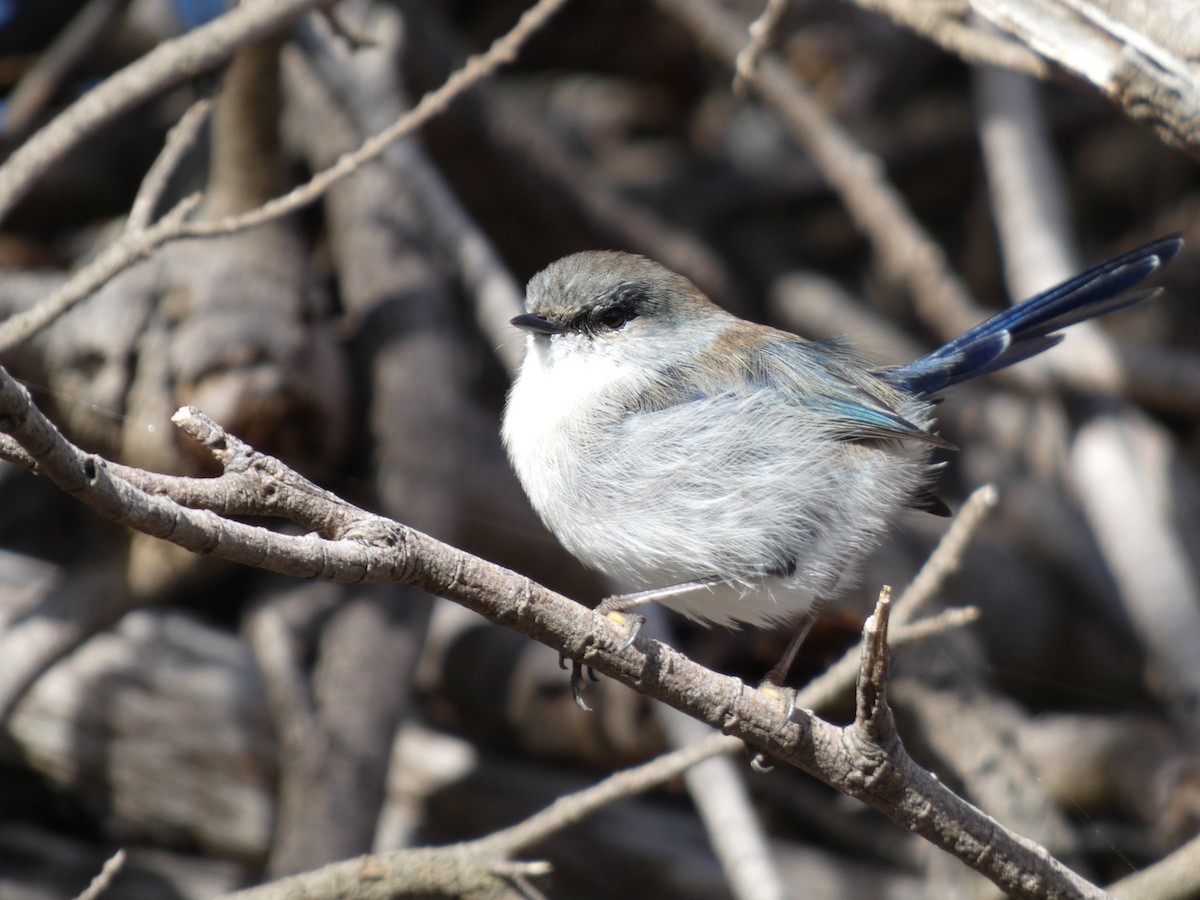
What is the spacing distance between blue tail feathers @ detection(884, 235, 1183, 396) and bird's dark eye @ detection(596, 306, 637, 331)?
64cm

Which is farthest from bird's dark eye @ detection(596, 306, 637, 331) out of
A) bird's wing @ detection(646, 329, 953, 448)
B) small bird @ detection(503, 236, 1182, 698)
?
bird's wing @ detection(646, 329, 953, 448)

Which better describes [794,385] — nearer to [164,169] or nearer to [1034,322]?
[1034,322]

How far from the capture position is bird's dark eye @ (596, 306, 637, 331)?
2.57 metres

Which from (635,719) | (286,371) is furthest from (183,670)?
(635,719)

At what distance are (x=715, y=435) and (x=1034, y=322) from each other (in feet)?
2.94

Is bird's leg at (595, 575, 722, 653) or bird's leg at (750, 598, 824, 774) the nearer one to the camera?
bird's leg at (595, 575, 722, 653)

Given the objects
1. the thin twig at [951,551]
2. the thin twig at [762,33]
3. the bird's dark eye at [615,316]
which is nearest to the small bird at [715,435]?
the bird's dark eye at [615,316]

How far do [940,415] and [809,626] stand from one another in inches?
93.2

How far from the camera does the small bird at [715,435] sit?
7.20ft

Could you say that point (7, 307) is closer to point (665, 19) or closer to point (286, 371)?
point (286, 371)

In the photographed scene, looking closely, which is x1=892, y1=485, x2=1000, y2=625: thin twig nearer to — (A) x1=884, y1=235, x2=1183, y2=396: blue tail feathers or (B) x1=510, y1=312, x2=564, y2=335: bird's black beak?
(A) x1=884, y1=235, x2=1183, y2=396: blue tail feathers

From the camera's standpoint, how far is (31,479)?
345cm

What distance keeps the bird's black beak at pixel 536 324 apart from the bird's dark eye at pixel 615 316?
0.09 metres

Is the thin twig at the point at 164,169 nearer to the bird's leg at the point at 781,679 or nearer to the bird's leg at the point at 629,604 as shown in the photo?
the bird's leg at the point at 629,604
